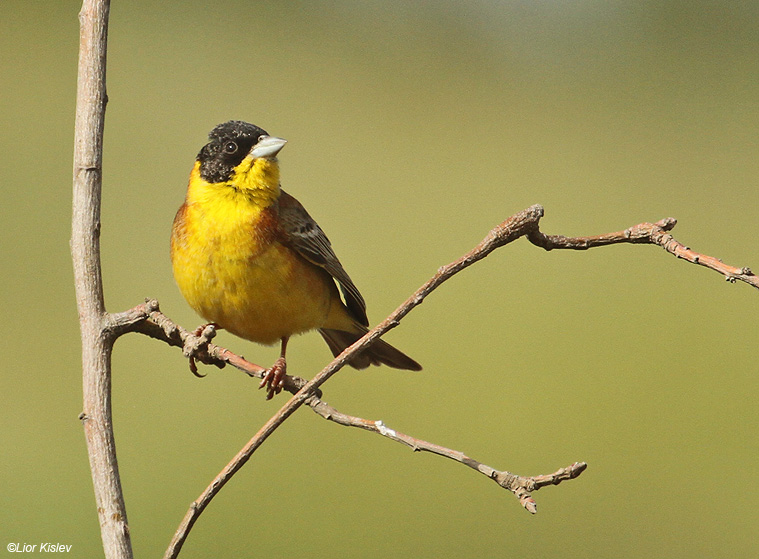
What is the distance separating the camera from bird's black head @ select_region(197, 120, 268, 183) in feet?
11.1

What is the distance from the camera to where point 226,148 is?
11.3 ft

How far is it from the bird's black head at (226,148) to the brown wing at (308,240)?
0.30 meters

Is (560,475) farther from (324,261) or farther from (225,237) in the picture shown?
(324,261)

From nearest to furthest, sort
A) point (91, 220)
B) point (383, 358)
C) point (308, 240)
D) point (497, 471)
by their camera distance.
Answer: point (497, 471), point (91, 220), point (308, 240), point (383, 358)

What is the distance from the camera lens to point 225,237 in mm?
3328

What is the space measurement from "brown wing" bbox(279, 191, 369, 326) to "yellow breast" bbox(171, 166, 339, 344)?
72 millimetres

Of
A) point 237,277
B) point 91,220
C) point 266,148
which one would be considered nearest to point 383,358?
point 237,277

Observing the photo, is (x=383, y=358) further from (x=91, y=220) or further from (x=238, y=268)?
(x=91, y=220)

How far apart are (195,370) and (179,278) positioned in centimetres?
43

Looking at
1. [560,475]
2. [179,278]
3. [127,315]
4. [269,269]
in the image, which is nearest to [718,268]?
[560,475]

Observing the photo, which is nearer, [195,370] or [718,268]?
[718,268]

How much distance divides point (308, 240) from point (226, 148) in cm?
56

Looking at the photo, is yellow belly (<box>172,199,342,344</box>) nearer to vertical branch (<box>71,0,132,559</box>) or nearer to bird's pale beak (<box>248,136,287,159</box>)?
bird's pale beak (<box>248,136,287,159</box>)

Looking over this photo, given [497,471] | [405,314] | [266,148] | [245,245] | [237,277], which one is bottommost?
[497,471]
